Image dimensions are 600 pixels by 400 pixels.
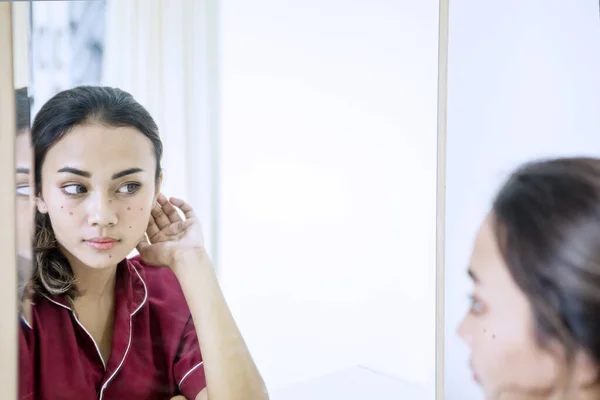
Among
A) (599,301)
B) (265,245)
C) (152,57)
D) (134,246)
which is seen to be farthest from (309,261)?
(599,301)

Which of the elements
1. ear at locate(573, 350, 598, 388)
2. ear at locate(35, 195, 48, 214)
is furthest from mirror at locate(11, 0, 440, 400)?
ear at locate(573, 350, 598, 388)

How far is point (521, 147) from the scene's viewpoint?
4.36 ft

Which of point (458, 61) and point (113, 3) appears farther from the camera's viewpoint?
point (458, 61)

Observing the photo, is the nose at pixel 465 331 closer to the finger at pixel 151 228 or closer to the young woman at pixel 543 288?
the young woman at pixel 543 288

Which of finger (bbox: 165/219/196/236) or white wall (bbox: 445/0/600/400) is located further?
white wall (bbox: 445/0/600/400)

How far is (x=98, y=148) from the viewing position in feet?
3.29

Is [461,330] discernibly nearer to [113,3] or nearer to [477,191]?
[477,191]

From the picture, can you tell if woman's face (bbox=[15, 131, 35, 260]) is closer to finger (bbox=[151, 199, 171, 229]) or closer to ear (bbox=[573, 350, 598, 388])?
finger (bbox=[151, 199, 171, 229])

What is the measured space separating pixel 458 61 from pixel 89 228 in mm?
862

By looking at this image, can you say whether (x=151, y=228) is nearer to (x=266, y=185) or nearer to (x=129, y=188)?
(x=129, y=188)

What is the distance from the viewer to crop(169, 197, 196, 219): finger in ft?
3.57


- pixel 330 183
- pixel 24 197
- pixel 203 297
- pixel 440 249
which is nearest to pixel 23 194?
pixel 24 197

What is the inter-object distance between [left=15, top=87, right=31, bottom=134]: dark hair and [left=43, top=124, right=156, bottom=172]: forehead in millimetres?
56

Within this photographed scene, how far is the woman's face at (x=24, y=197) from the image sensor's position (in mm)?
980
